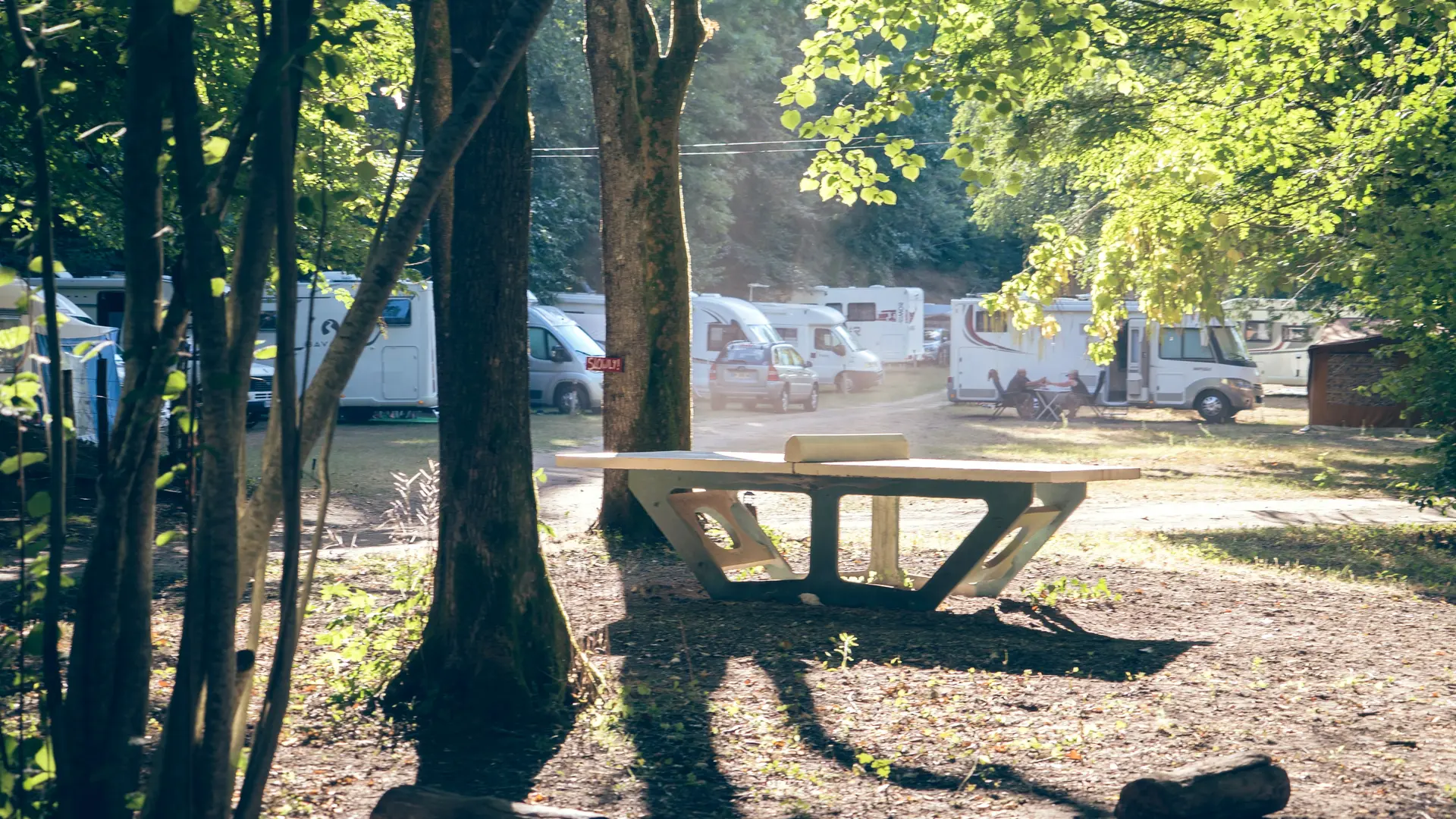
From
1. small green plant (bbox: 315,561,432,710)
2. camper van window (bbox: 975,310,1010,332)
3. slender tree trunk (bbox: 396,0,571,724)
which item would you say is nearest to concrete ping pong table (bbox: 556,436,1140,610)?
small green plant (bbox: 315,561,432,710)

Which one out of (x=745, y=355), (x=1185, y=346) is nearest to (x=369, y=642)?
(x=745, y=355)

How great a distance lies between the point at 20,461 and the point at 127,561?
32 centimetres

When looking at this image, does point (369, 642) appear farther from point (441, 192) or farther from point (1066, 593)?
point (1066, 593)

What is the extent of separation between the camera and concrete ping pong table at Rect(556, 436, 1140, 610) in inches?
262

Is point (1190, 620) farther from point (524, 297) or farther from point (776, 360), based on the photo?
point (776, 360)

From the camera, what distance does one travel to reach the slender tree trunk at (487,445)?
15.8 ft

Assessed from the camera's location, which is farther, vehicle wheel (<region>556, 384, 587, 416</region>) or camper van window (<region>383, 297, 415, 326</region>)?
vehicle wheel (<region>556, 384, 587, 416</region>)

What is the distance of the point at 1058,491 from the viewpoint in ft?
22.9

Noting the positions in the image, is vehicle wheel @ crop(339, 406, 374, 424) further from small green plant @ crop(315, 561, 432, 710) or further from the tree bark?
the tree bark

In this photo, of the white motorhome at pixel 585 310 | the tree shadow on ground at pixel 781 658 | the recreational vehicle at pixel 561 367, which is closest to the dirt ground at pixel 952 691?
the tree shadow on ground at pixel 781 658

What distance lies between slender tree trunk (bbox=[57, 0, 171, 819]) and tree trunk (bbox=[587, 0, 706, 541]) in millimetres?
6512

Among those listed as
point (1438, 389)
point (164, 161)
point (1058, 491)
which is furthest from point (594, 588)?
point (1438, 389)

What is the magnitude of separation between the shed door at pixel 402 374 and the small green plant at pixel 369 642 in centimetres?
1854

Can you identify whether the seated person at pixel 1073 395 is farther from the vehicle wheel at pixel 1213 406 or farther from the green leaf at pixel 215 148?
the green leaf at pixel 215 148
